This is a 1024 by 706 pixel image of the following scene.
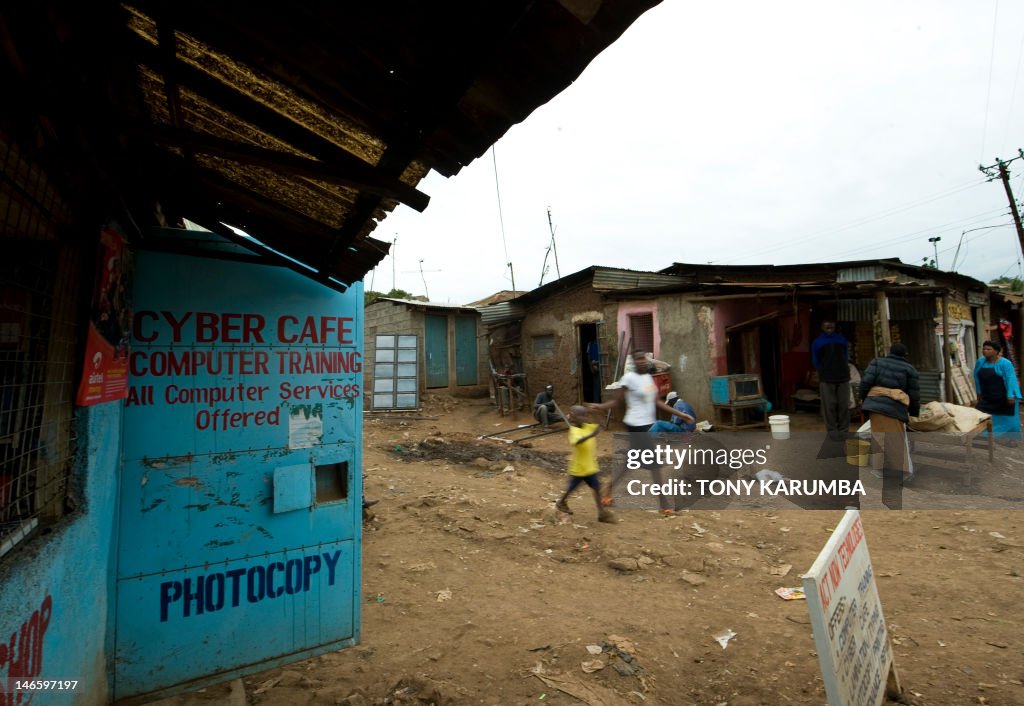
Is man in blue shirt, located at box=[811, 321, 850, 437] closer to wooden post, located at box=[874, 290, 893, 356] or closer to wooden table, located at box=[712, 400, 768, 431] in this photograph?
wooden post, located at box=[874, 290, 893, 356]

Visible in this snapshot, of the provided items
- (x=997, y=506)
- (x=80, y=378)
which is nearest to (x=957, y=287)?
(x=997, y=506)

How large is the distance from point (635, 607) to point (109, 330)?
3659 millimetres

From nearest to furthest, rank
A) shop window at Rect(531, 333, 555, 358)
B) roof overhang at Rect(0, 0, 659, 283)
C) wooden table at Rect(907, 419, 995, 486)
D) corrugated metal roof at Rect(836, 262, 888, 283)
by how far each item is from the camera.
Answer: roof overhang at Rect(0, 0, 659, 283) < wooden table at Rect(907, 419, 995, 486) < corrugated metal roof at Rect(836, 262, 888, 283) < shop window at Rect(531, 333, 555, 358)

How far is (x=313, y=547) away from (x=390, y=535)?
213 centimetres

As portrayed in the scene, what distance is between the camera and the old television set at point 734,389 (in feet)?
Result: 31.7

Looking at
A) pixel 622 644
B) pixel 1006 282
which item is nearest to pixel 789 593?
pixel 622 644

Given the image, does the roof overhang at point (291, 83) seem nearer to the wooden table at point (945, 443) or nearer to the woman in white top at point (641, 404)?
the woman in white top at point (641, 404)

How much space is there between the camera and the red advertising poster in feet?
7.09

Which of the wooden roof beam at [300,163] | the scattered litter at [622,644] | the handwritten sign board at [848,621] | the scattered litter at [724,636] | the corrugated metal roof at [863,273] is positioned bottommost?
the scattered litter at [724,636]

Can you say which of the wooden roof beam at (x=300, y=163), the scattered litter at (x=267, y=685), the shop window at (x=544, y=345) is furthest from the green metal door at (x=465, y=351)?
the wooden roof beam at (x=300, y=163)

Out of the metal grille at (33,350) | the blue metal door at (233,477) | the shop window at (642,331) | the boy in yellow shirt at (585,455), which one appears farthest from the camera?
the shop window at (642,331)

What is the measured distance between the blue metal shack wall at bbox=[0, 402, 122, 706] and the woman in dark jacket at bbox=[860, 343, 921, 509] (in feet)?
23.3

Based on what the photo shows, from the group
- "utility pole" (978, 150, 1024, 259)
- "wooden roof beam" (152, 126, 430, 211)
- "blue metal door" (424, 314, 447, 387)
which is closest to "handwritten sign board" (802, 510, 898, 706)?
"wooden roof beam" (152, 126, 430, 211)

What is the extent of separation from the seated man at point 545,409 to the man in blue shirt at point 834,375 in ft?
17.7
